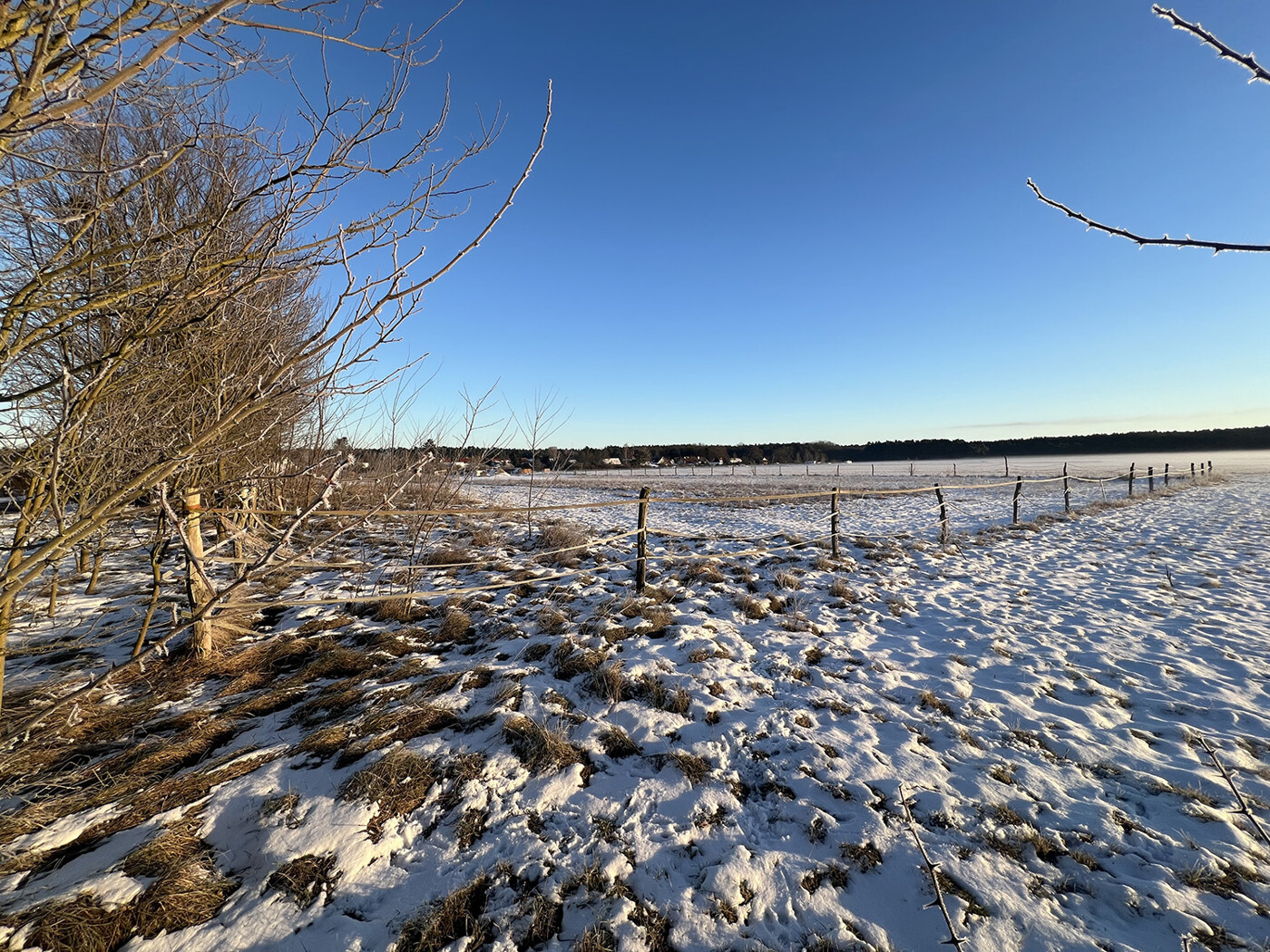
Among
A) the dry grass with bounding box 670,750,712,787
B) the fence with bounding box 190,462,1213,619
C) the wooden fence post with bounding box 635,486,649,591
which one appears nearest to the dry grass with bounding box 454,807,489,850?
the dry grass with bounding box 670,750,712,787

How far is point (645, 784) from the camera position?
2.72 m

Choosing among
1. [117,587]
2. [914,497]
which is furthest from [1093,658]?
Result: [914,497]

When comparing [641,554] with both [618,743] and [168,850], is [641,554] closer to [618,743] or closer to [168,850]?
[618,743]

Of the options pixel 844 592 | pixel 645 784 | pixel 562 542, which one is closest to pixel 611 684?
pixel 645 784

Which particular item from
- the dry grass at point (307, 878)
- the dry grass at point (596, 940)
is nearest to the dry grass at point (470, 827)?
the dry grass at point (307, 878)

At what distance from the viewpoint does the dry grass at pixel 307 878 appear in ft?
6.71

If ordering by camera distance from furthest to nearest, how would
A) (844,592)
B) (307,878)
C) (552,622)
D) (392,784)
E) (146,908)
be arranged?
(844,592), (552,622), (392,784), (307,878), (146,908)

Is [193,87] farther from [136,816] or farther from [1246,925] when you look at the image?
[1246,925]

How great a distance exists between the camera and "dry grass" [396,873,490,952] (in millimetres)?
1887

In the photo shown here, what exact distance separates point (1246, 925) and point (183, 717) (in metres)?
5.58

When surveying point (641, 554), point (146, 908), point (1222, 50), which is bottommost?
point (146, 908)

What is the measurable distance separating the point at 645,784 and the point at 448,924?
1126 millimetres

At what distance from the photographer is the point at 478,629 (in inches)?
186

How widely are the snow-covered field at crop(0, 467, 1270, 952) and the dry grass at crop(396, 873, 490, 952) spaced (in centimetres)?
1
